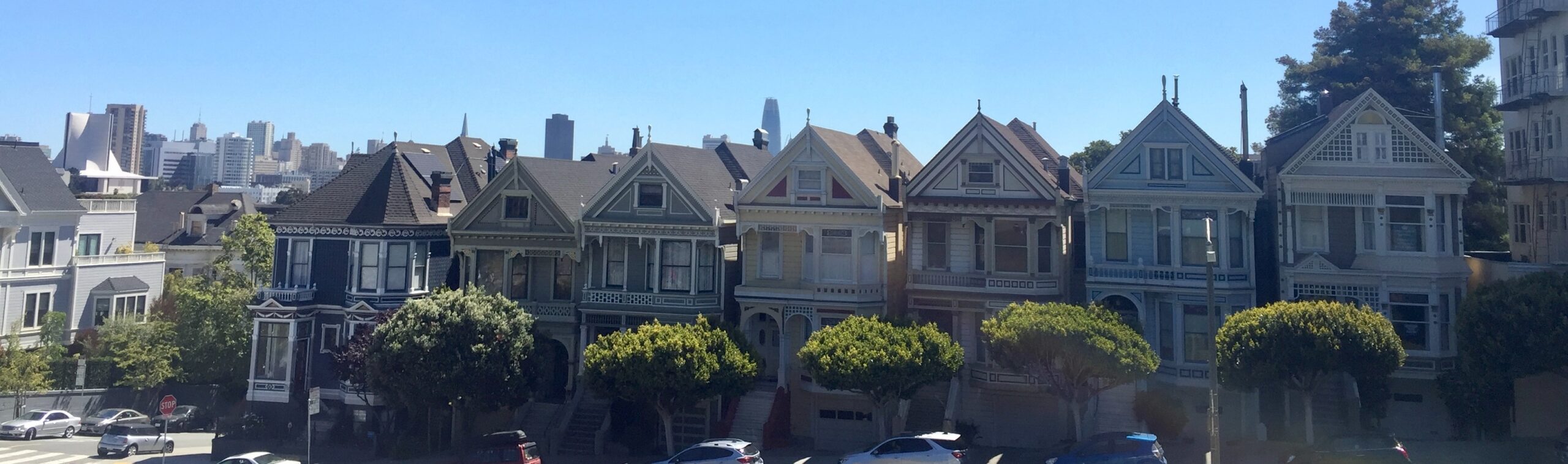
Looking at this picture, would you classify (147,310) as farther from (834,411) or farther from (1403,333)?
(1403,333)

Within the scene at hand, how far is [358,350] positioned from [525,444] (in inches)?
314

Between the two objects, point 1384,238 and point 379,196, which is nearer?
point 1384,238

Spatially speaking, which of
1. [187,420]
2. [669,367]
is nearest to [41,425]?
[187,420]

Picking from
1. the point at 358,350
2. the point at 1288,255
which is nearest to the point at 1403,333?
the point at 1288,255

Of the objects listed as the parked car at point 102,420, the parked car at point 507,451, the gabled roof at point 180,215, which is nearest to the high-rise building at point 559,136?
the gabled roof at point 180,215

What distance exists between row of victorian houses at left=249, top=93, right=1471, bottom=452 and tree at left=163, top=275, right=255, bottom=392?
6.77m

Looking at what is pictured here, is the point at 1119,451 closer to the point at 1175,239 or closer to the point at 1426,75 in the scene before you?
the point at 1175,239

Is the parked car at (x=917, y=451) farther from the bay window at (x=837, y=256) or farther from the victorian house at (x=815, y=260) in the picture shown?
the bay window at (x=837, y=256)

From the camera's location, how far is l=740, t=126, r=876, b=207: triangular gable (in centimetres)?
3359

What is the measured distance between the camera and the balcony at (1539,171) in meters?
30.6

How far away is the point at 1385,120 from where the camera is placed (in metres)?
30.5

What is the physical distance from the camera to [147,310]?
2208 inches

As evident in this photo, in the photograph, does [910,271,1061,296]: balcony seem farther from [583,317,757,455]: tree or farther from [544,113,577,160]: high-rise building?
[544,113,577,160]: high-rise building

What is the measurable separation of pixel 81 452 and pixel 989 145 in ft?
114
